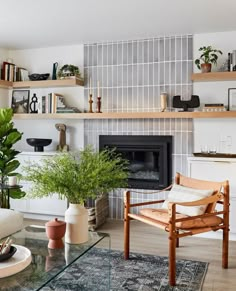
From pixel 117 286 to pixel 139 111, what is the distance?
2.48 meters

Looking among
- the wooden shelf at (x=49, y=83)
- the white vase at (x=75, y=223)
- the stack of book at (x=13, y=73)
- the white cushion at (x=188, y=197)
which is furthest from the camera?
the stack of book at (x=13, y=73)

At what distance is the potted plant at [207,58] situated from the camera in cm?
420

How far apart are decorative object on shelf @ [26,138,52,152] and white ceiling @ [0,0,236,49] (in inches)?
52.6

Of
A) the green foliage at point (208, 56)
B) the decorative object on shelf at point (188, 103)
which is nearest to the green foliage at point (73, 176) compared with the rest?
the decorative object on shelf at point (188, 103)

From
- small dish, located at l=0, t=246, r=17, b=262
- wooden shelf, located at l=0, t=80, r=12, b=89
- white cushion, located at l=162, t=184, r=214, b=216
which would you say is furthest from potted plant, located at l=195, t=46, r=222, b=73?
small dish, located at l=0, t=246, r=17, b=262

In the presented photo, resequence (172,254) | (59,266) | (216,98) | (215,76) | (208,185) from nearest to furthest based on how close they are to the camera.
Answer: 1. (59,266)
2. (172,254)
3. (208,185)
4. (215,76)
5. (216,98)

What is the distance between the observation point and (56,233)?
234 centimetres

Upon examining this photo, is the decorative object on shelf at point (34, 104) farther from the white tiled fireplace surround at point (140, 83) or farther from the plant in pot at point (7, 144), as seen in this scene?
the plant in pot at point (7, 144)

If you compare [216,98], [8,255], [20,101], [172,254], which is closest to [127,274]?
[172,254]

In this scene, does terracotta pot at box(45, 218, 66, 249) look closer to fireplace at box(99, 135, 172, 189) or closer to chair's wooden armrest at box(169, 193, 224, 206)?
chair's wooden armrest at box(169, 193, 224, 206)

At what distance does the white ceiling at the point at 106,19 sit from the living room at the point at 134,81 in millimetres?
11

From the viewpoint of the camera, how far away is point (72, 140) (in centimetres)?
500

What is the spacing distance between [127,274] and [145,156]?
6.59ft

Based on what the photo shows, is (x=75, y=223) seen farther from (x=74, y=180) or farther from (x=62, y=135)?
(x=62, y=135)
